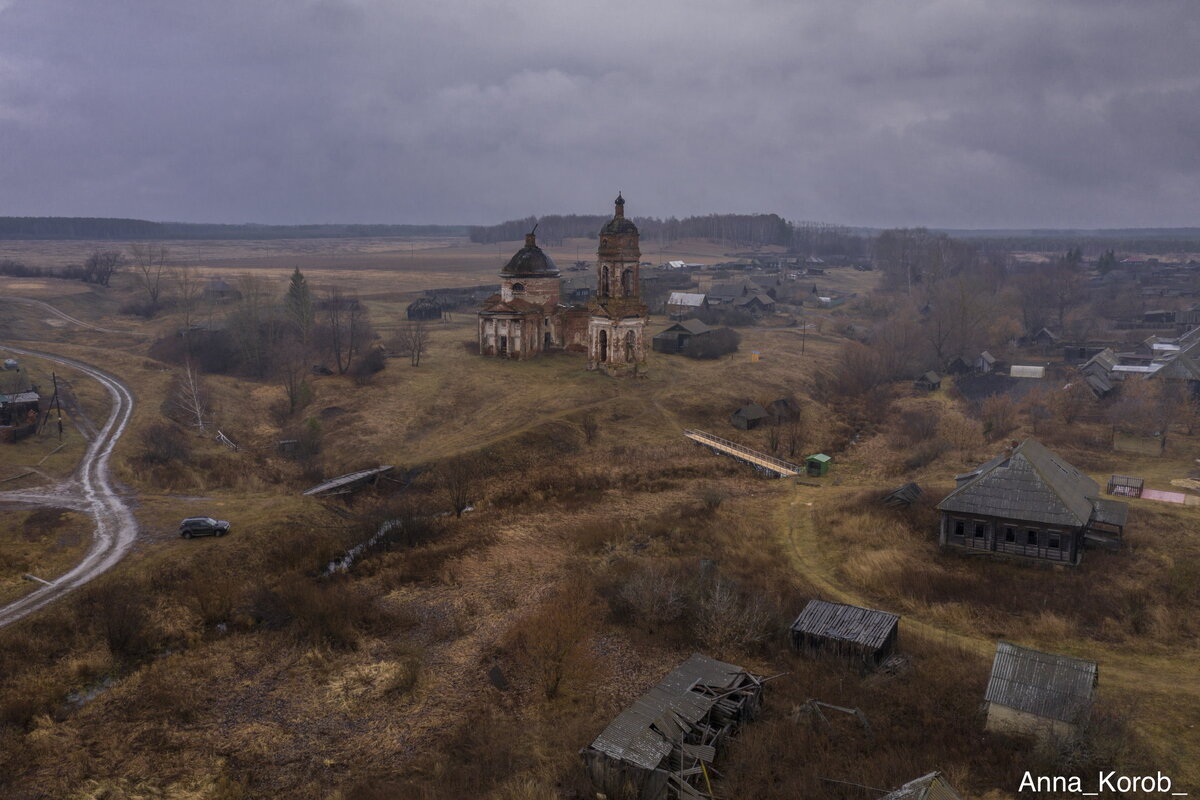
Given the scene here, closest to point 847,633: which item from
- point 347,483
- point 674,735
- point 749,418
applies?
point 674,735

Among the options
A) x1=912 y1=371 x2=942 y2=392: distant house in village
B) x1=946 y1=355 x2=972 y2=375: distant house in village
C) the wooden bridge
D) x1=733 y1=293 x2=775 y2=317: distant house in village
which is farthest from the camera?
x1=733 y1=293 x2=775 y2=317: distant house in village

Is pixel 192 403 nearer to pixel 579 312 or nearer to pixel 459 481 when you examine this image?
pixel 459 481

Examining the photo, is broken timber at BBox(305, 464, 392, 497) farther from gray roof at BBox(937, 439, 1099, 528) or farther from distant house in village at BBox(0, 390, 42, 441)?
gray roof at BBox(937, 439, 1099, 528)

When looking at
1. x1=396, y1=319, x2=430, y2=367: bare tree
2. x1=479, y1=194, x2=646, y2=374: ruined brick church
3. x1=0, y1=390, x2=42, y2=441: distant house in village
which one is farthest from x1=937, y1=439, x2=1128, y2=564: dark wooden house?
x1=0, y1=390, x2=42, y2=441: distant house in village

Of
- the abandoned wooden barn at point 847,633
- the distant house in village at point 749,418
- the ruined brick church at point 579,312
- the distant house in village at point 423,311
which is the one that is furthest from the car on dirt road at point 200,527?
the distant house in village at point 423,311

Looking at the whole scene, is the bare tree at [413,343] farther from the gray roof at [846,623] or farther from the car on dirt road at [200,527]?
the gray roof at [846,623]

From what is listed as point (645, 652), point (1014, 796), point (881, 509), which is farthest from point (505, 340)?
→ point (1014, 796)
